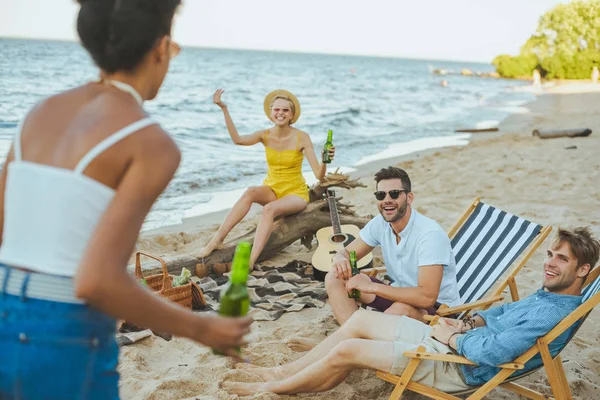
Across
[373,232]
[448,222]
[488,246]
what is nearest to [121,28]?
[373,232]

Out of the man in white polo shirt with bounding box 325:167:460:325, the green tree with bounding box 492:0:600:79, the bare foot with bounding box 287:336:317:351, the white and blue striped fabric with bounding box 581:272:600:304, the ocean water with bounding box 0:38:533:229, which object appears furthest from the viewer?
the green tree with bounding box 492:0:600:79

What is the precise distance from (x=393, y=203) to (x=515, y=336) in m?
1.35

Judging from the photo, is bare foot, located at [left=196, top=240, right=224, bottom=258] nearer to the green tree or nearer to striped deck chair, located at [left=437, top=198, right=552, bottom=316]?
striped deck chair, located at [left=437, top=198, right=552, bottom=316]

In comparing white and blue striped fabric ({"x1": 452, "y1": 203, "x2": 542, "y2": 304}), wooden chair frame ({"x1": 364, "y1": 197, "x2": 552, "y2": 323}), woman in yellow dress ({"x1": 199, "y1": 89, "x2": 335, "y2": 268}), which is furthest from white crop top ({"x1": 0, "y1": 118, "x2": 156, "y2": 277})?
woman in yellow dress ({"x1": 199, "y1": 89, "x2": 335, "y2": 268})

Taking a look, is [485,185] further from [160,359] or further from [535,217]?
[160,359]

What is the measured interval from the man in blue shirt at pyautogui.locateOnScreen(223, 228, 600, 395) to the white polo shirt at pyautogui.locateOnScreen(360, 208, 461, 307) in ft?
1.77

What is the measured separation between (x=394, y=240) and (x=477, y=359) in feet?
4.42

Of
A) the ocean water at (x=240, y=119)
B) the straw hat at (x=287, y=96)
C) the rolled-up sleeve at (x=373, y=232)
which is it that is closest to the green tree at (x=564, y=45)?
the ocean water at (x=240, y=119)

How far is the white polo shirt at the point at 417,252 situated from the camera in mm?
3932

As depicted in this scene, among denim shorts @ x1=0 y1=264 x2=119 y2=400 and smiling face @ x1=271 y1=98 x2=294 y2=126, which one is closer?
denim shorts @ x1=0 y1=264 x2=119 y2=400

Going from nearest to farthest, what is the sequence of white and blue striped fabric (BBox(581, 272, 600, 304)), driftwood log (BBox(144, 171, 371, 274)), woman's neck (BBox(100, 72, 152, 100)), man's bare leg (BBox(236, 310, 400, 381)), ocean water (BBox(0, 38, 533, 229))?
1. woman's neck (BBox(100, 72, 152, 100))
2. white and blue striped fabric (BBox(581, 272, 600, 304))
3. man's bare leg (BBox(236, 310, 400, 381))
4. driftwood log (BBox(144, 171, 371, 274))
5. ocean water (BBox(0, 38, 533, 229))

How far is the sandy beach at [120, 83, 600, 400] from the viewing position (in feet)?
12.0

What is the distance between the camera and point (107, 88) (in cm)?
144

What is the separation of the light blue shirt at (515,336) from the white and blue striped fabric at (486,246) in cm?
104
